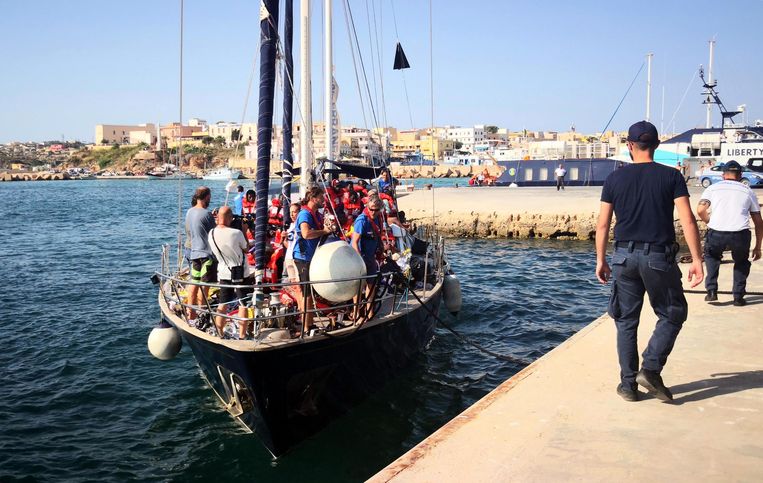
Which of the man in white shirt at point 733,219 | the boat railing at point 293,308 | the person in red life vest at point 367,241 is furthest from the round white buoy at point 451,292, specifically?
the man in white shirt at point 733,219

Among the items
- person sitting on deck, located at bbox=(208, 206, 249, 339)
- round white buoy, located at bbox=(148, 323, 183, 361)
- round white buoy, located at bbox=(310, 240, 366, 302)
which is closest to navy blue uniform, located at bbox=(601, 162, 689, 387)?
round white buoy, located at bbox=(310, 240, 366, 302)

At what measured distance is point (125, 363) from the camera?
11.2 metres

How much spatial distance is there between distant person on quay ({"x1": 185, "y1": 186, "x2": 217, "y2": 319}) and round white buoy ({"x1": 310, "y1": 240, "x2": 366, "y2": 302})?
7.46 ft

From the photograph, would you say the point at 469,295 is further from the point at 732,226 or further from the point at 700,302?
the point at 732,226

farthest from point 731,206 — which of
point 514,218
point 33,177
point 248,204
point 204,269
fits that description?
point 33,177

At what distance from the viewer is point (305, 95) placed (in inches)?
465

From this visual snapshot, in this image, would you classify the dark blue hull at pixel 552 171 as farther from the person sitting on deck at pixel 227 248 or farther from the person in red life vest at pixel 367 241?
the person sitting on deck at pixel 227 248

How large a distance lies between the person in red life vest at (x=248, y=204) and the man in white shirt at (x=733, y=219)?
7788 mm

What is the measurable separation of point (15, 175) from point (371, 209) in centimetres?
15568

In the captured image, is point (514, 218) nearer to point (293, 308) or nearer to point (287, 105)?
point (287, 105)

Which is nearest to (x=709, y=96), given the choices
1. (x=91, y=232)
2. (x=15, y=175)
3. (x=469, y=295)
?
(x=469, y=295)

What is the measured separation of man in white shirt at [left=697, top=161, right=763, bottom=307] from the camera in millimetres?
7906

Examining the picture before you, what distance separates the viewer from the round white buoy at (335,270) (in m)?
6.74

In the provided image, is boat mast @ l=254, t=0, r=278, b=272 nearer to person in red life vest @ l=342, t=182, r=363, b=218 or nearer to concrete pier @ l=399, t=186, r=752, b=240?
person in red life vest @ l=342, t=182, r=363, b=218
